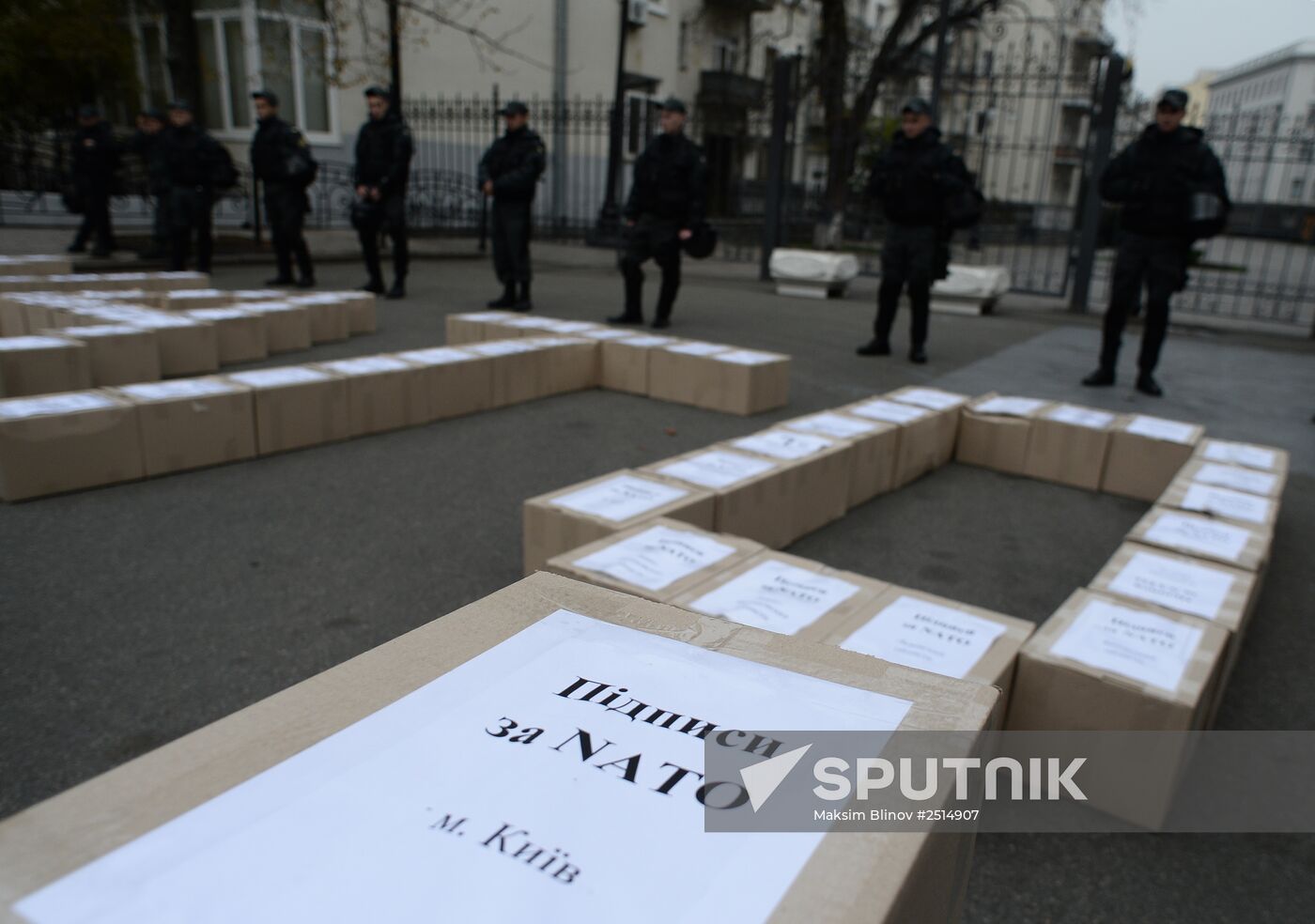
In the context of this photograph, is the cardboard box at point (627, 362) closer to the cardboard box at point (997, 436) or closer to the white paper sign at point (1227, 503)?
the cardboard box at point (997, 436)

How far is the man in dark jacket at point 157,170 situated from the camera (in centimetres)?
941

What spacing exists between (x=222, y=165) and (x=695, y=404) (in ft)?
20.6

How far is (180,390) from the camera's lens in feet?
13.6

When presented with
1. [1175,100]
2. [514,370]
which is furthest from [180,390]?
[1175,100]

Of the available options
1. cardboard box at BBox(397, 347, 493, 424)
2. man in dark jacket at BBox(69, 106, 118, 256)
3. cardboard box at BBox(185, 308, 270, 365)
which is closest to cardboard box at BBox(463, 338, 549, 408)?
cardboard box at BBox(397, 347, 493, 424)

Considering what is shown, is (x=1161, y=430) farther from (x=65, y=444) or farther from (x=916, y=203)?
(x=65, y=444)

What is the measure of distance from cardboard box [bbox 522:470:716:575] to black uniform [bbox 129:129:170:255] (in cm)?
819

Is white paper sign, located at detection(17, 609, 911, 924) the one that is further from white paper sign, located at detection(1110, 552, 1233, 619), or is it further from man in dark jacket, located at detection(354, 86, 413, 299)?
man in dark jacket, located at detection(354, 86, 413, 299)

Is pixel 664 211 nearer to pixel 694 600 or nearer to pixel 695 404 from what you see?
pixel 695 404

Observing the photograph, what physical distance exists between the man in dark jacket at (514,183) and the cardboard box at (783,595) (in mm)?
6560

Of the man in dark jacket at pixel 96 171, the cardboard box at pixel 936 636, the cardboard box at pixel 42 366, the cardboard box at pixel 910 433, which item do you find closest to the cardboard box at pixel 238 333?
the cardboard box at pixel 42 366

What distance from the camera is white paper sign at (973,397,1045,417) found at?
16.0 ft

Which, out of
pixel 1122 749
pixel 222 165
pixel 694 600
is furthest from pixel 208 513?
pixel 222 165

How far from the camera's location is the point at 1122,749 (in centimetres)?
207
